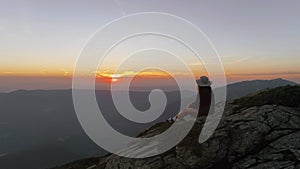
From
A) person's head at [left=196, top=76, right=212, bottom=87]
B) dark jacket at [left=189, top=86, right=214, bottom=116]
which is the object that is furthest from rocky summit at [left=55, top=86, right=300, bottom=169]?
person's head at [left=196, top=76, right=212, bottom=87]

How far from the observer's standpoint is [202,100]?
2719 cm

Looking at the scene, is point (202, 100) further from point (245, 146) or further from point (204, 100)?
point (245, 146)

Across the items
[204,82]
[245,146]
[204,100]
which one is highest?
[204,82]

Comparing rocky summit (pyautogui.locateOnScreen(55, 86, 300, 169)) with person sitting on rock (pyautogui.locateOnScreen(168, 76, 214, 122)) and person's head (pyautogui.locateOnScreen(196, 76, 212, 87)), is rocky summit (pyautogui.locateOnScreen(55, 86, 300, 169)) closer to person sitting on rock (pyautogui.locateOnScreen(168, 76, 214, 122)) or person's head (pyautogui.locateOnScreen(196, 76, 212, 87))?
person sitting on rock (pyautogui.locateOnScreen(168, 76, 214, 122))

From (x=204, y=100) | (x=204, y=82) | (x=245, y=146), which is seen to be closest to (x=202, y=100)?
(x=204, y=100)

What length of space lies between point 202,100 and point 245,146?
7579 mm

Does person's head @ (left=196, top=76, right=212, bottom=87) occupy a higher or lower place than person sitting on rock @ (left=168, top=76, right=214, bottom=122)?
higher

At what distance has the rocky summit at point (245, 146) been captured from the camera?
19.1m

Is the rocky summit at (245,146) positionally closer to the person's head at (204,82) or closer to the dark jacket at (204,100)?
the dark jacket at (204,100)

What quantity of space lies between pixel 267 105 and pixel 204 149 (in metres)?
7.64

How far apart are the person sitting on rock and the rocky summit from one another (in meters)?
2.19

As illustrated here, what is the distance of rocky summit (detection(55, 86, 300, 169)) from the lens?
62.5 ft

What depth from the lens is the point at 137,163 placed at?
22.5 m

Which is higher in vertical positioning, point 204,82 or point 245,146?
point 204,82
